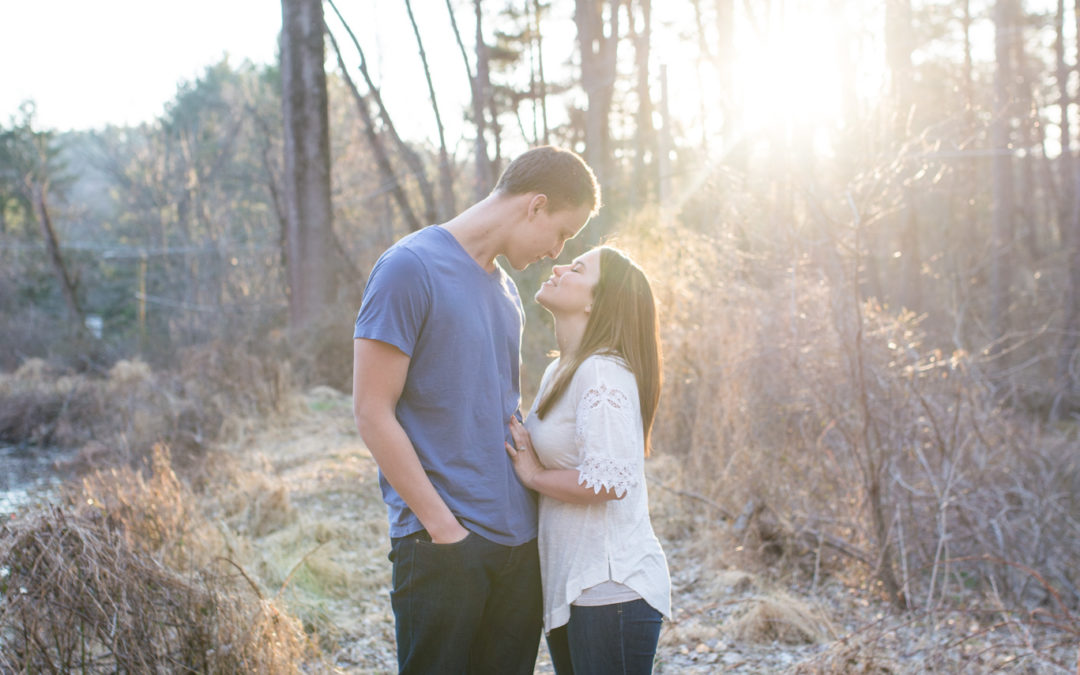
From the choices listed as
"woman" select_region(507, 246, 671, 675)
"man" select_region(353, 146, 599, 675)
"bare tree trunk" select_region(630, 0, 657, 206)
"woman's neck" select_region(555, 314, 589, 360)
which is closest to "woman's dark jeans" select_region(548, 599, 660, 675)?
"woman" select_region(507, 246, 671, 675)

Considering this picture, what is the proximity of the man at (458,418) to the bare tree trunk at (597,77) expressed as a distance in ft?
38.1

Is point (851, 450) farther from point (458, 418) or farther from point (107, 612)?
point (107, 612)

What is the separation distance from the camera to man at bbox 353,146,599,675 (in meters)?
2.04

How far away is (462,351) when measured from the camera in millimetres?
2154

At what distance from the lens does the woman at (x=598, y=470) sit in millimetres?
2199

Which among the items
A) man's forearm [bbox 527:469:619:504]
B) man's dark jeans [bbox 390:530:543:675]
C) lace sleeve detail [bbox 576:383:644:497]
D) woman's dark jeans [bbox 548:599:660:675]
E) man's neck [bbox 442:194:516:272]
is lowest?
woman's dark jeans [bbox 548:599:660:675]

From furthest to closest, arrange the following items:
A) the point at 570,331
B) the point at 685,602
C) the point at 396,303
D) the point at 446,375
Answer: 1. the point at 685,602
2. the point at 570,331
3. the point at 446,375
4. the point at 396,303

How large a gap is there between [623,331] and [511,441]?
0.43 meters

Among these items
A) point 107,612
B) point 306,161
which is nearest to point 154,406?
point 306,161

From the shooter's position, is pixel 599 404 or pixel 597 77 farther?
pixel 597 77

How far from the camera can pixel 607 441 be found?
7.22 ft

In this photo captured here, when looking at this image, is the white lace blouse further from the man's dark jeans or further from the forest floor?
the forest floor

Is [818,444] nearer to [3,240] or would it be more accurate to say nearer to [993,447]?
[993,447]

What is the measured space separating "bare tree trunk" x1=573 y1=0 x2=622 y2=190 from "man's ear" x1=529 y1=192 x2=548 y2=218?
11.6 meters
